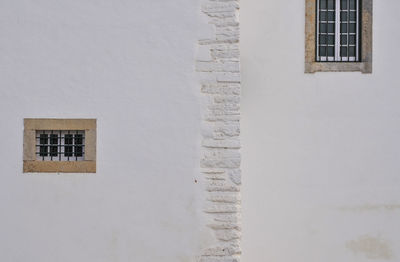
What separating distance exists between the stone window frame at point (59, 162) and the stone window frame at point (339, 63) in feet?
8.23

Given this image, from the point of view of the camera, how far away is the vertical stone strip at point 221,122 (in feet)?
17.5

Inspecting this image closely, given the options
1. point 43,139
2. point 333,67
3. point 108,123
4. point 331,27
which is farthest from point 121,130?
point 331,27

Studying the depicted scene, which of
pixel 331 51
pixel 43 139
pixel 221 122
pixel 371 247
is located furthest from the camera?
pixel 331 51

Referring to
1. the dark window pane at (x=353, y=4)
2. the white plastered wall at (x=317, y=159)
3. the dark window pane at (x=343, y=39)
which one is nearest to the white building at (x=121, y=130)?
the white plastered wall at (x=317, y=159)

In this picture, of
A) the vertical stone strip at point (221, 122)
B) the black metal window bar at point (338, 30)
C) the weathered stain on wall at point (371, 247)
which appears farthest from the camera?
the black metal window bar at point (338, 30)

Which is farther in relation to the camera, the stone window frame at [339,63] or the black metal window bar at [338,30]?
the black metal window bar at [338,30]

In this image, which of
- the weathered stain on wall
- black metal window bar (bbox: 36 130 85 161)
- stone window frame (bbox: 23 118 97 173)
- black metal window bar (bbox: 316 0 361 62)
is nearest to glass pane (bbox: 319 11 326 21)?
black metal window bar (bbox: 316 0 361 62)

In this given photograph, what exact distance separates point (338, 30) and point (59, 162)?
345 centimetres

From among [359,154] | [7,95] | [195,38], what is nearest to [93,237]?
[7,95]

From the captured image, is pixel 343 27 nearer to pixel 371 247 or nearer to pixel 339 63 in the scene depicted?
pixel 339 63

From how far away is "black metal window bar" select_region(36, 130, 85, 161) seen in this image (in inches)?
216

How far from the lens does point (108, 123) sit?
5379 millimetres

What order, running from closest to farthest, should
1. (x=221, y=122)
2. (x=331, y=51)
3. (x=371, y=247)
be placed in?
(x=221, y=122), (x=371, y=247), (x=331, y=51)

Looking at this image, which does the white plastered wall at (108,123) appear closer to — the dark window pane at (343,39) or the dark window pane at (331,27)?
the dark window pane at (331,27)
